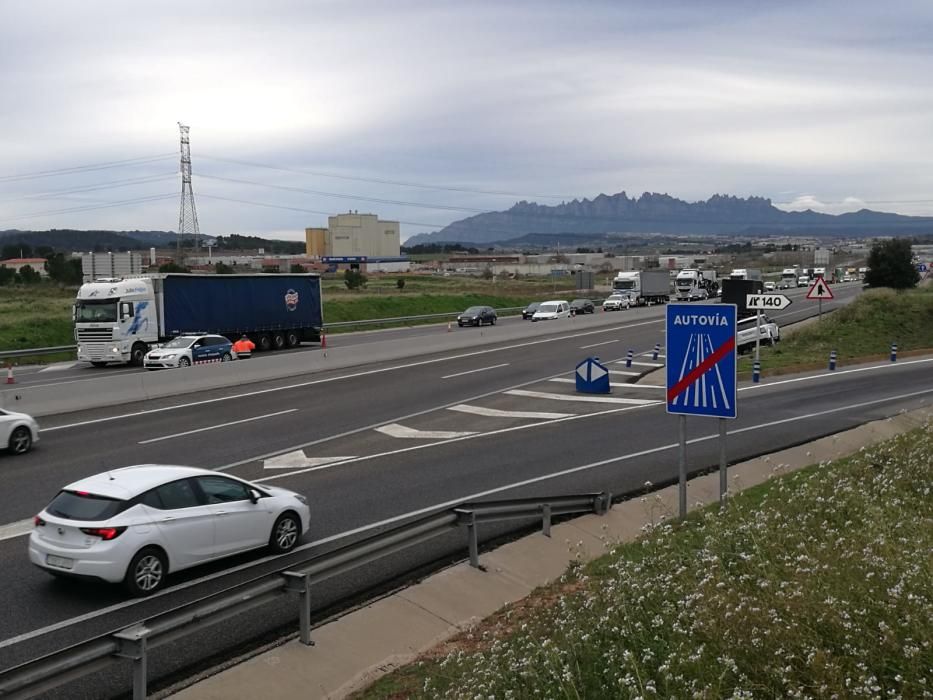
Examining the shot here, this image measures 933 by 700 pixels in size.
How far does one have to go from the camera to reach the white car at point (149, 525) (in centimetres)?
1002

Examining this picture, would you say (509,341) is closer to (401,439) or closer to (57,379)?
(57,379)

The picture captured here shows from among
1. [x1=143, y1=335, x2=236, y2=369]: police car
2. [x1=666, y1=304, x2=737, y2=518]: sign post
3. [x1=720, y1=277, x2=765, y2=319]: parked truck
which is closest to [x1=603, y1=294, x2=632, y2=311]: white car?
[x1=720, y1=277, x2=765, y2=319]: parked truck

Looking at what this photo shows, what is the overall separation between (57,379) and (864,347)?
33.2 meters

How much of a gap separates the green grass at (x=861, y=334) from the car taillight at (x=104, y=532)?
27.3 meters

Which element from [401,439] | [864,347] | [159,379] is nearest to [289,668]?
[401,439]

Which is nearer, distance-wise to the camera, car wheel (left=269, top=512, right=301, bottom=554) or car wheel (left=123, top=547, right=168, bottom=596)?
car wheel (left=123, top=547, right=168, bottom=596)

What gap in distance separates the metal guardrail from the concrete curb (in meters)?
0.32

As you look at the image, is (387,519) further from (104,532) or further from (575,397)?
(575,397)

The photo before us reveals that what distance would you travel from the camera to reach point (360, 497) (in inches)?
580

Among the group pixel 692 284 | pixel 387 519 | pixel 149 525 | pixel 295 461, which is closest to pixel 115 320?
pixel 295 461

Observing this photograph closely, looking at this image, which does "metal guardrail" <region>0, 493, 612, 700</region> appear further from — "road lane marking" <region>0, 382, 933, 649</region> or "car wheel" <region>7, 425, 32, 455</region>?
"car wheel" <region>7, 425, 32, 455</region>

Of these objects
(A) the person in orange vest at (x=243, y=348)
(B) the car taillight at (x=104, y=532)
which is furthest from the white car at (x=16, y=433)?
(A) the person in orange vest at (x=243, y=348)

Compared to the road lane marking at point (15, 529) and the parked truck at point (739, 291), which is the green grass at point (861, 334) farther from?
the road lane marking at point (15, 529)

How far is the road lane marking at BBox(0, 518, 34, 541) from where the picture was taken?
12570mm
